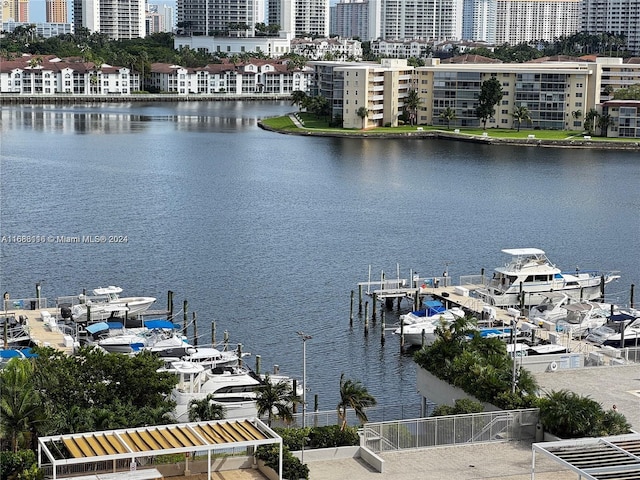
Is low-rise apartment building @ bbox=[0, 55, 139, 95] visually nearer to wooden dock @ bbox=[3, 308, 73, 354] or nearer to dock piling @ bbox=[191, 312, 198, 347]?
wooden dock @ bbox=[3, 308, 73, 354]

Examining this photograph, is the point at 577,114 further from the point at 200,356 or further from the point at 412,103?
the point at 200,356

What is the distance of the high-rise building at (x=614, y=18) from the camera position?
17588 centimetres

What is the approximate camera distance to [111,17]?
196250 millimetres

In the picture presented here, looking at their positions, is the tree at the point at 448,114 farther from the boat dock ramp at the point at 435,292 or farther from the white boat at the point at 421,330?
the white boat at the point at 421,330

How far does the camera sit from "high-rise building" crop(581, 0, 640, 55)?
17588 centimetres

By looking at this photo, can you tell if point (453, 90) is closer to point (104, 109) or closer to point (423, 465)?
point (104, 109)

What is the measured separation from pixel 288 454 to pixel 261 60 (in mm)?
123837

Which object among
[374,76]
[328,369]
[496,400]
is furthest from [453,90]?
[496,400]

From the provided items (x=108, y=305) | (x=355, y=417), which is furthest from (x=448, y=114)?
(x=355, y=417)

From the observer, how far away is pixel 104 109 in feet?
354

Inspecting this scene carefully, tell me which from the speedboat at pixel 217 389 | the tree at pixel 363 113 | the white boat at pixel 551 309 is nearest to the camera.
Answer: the speedboat at pixel 217 389

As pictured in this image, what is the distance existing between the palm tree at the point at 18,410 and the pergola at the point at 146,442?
153cm

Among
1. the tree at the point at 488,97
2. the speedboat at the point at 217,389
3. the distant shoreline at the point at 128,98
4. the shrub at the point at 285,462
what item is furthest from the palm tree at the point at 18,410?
the distant shoreline at the point at 128,98

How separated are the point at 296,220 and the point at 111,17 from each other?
155 metres
